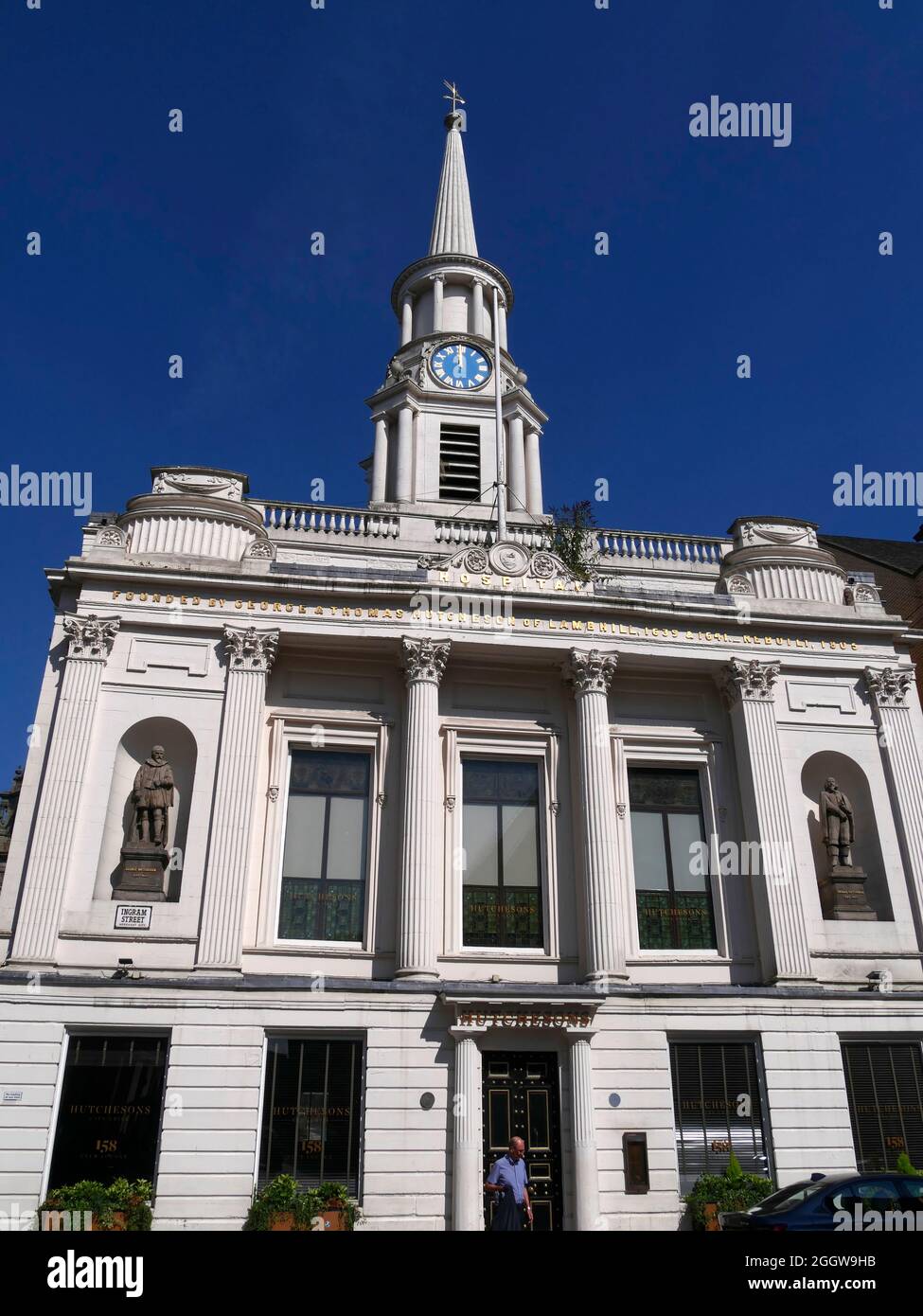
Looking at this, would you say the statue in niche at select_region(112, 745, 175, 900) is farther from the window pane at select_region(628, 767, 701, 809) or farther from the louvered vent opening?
the louvered vent opening

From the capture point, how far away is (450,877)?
22.3m

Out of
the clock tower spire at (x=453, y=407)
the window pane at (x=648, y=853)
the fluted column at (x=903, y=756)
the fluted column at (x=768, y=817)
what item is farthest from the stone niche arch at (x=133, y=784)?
the fluted column at (x=903, y=756)

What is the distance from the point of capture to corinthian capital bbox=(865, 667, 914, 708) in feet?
82.3

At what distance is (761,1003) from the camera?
2108 centimetres

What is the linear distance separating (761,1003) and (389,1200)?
8.42 meters

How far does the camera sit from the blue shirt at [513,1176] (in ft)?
50.9

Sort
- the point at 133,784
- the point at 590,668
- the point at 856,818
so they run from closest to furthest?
the point at 133,784, the point at 590,668, the point at 856,818

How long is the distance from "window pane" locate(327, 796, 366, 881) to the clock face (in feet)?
71.2

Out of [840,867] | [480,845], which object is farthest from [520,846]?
[840,867]

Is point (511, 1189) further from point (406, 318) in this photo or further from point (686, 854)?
point (406, 318)

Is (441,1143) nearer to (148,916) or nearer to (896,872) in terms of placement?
(148,916)

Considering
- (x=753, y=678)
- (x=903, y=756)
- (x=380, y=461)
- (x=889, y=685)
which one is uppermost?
(x=380, y=461)

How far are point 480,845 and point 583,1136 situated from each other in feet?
21.0

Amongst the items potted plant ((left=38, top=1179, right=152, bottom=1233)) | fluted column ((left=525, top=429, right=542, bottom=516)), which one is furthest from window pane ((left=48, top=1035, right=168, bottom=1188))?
fluted column ((left=525, top=429, right=542, bottom=516))
